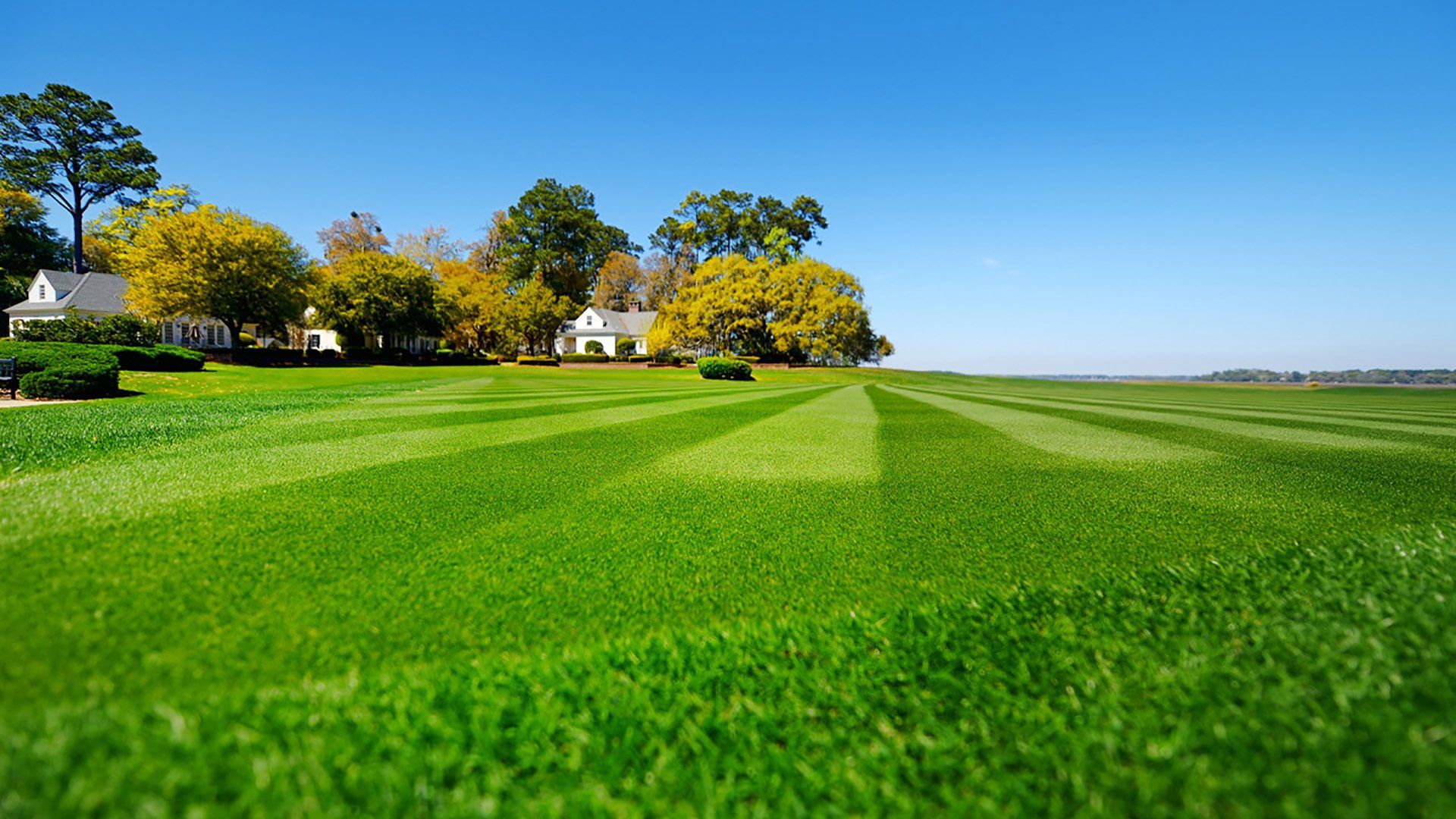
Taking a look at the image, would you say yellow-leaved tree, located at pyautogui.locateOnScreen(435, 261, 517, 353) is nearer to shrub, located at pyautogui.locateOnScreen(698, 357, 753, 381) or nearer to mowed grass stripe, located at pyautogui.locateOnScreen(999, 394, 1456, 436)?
shrub, located at pyautogui.locateOnScreen(698, 357, 753, 381)

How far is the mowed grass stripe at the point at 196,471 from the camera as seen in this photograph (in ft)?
9.68

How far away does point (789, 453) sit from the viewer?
5.80 meters

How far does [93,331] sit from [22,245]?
122ft

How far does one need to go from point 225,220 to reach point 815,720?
44081 mm

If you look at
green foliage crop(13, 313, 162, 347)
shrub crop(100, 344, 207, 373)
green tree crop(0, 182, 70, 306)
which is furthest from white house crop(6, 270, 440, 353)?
shrub crop(100, 344, 207, 373)

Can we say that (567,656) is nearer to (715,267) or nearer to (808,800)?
(808,800)

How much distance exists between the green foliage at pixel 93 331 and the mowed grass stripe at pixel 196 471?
3195 cm

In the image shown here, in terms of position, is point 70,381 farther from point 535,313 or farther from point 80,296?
point 80,296

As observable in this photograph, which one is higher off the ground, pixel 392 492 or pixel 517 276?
pixel 517 276

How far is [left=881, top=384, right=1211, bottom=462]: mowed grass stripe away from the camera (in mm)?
5641

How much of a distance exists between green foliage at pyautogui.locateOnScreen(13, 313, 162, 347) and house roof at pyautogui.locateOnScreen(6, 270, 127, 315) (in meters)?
15.8

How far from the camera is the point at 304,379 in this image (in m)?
23.0

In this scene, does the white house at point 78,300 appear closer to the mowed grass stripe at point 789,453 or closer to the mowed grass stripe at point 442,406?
the mowed grass stripe at point 442,406

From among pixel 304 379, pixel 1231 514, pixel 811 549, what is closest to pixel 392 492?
pixel 811 549
